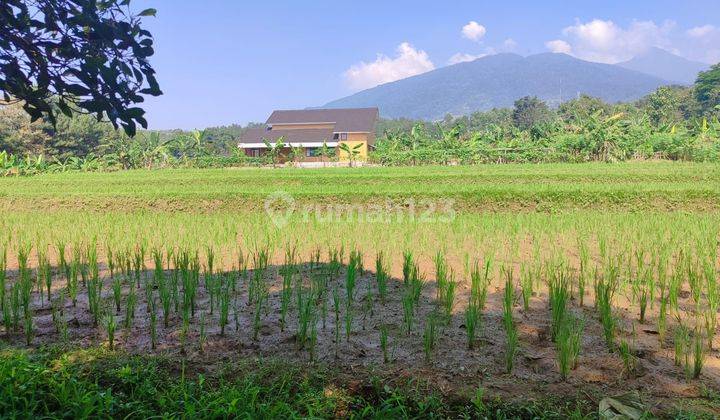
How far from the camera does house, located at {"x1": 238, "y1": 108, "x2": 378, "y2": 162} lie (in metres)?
41.9

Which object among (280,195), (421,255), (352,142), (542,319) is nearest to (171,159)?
(352,142)

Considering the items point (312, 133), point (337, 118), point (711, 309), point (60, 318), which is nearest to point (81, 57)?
point (60, 318)

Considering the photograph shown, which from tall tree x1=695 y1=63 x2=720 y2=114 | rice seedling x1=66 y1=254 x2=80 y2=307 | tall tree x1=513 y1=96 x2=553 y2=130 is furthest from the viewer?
tall tree x1=513 y1=96 x2=553 y2=130

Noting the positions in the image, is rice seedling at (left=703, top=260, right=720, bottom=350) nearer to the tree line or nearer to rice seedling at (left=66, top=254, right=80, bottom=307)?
rice seedling at (left=66, top=254, right=80, bottom=307)

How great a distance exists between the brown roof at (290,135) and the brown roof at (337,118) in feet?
5.00

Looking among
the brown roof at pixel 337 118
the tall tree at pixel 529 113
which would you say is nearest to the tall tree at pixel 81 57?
the brown roof at pixel 337 118

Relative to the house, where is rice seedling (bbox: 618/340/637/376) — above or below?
below

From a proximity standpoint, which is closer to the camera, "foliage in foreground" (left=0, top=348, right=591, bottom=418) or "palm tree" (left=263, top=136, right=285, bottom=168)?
"foliage in foreground" (left=0, top=348, right=591, bottom=418)

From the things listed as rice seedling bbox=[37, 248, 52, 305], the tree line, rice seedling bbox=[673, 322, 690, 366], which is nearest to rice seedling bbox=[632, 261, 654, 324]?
rice seedling bbox=[673, 322, 690, 366]

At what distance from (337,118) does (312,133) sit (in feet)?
13.1

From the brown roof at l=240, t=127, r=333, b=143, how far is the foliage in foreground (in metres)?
41.2

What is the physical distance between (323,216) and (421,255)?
14.0ft

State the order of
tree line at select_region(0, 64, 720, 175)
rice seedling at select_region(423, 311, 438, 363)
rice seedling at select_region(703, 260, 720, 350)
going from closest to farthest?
rice seedling at select_region(423, 311, 438, 363)
rice seedling at select_region(703, 260, 720, 350)
tree line at select_region(0, 64, 720, 175)

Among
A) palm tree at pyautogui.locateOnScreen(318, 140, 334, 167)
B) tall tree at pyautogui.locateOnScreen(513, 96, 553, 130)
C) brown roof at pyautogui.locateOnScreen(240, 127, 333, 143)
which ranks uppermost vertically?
tall tree at pyautogui.locateOnScreen(513, 96, 553, 130)
